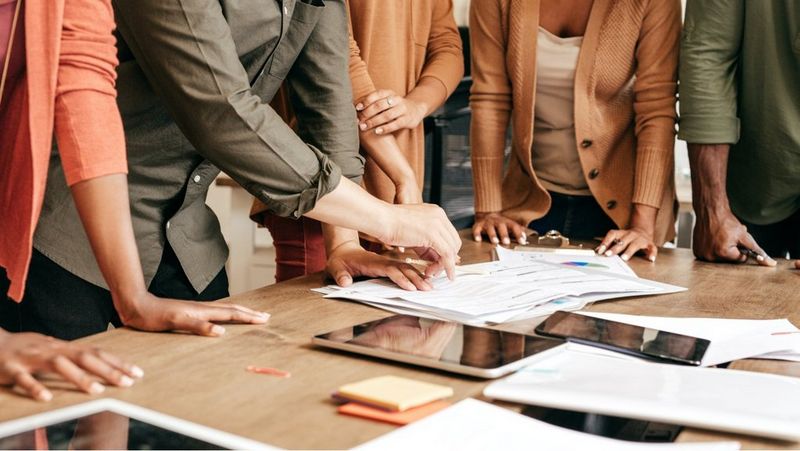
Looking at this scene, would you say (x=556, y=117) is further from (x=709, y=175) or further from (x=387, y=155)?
(x=387, y=155)

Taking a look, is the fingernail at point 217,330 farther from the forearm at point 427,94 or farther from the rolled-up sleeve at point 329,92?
the forearm at point 427,94

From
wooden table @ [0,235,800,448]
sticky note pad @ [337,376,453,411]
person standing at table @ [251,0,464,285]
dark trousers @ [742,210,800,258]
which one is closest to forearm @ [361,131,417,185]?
person standing at table @ [251,0,464,285]

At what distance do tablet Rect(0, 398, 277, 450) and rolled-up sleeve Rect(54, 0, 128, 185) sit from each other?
0.39 m

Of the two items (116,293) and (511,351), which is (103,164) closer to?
(116,293)

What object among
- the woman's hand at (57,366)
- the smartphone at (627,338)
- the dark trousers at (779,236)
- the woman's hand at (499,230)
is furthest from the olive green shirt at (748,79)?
the woman's hand at (57,366)

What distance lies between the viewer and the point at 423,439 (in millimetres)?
679

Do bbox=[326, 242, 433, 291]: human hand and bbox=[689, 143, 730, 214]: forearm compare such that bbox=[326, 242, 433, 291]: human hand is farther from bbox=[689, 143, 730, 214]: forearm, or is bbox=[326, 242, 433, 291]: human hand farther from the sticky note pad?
bbox=[689, 143, 730, 214]: forearm

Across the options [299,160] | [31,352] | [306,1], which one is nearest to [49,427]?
[31,352]

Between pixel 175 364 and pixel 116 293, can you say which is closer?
pixel 175 364

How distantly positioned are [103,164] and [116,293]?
151mm

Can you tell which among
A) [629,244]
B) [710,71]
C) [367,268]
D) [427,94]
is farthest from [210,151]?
[710,71]

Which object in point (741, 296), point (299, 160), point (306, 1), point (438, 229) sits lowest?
point (741, 296)

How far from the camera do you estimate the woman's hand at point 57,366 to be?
0.79m

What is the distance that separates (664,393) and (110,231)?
0.64 metres
